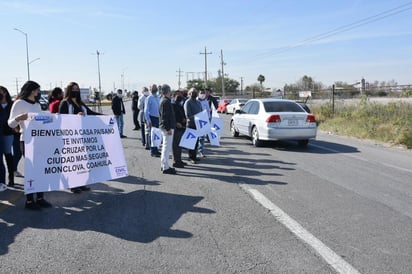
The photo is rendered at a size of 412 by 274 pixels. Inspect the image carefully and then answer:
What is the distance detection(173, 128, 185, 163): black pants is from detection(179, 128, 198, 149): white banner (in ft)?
0.24

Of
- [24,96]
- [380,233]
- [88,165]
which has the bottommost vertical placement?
[380,233]

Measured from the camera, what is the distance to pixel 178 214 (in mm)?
5484

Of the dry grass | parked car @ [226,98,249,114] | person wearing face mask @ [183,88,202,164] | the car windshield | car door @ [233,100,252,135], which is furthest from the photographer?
parked car @ [226,98,249,114]

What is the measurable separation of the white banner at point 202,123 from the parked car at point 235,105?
66.3ft

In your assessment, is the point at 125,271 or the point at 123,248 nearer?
the point at 125,271

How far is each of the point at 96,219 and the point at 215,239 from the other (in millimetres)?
1769

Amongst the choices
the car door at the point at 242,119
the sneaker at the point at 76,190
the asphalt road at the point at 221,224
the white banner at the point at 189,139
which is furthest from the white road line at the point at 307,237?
the car door at the point at 242,119

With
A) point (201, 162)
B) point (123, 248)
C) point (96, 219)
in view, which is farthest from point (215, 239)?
point (201, 162)

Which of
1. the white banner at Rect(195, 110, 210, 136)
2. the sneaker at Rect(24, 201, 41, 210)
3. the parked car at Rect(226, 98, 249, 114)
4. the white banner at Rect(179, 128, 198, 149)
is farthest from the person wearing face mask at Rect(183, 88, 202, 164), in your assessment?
the parked car at Rect(226, 98, 249, 114)

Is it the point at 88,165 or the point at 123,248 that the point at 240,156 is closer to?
the point at 88,165

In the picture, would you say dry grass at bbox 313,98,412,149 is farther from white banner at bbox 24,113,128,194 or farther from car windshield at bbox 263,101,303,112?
white banner at bbox 24,113,128,194

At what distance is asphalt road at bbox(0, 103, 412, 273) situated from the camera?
390 cm

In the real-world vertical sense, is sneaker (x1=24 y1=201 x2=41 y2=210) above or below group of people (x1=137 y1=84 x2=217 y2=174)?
below

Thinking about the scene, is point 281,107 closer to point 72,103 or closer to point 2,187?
point 72,103
